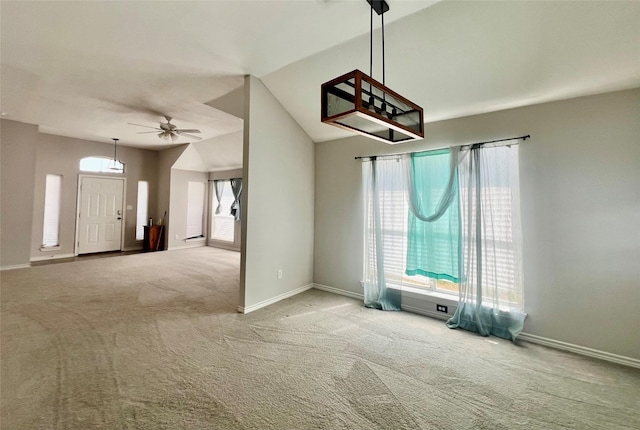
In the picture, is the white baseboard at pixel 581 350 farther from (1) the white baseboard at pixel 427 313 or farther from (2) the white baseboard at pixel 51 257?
(2) the white baseboard at pixel 51 257

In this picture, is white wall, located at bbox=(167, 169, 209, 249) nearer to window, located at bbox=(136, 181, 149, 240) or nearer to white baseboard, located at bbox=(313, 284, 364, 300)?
window, located at bbox=(136, 181, 149, 240)

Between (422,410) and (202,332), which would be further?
(202,332)

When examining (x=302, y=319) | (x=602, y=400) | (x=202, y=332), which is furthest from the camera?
(x=302, y=319)

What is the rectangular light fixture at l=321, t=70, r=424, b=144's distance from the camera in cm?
141

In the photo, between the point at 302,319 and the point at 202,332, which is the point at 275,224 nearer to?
the point at 302,319

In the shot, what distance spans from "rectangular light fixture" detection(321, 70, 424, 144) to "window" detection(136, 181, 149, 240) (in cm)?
836

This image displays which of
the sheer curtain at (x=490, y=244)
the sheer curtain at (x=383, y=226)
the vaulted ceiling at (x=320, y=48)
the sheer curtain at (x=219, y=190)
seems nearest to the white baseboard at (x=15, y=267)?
the vaulted ceiling at (x=320, y=48)

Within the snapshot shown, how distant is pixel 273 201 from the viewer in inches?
144

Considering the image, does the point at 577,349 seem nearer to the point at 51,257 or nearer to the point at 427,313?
the point at 427,313

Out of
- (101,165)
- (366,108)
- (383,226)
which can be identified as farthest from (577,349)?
(101,165)

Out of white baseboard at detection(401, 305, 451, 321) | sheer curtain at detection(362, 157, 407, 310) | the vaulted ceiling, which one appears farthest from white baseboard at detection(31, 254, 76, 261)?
white baseboard at detection(401, 305, 451, 321)

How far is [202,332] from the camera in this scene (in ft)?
9.05

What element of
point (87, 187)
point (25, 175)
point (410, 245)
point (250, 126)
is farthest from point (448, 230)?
point (87, 187)

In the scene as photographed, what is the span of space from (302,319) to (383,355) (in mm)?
1110
